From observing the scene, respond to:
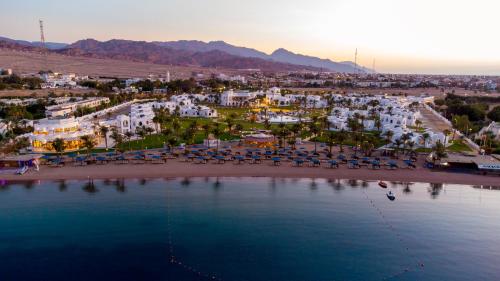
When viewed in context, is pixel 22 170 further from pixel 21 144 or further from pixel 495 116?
pixel 495 116

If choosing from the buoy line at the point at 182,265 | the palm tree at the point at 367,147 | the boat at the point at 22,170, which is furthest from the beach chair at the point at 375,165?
the boat at the point at 22,170

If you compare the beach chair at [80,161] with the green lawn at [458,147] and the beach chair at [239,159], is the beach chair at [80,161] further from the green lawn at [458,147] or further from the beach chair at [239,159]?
the green lawn at [458,147]

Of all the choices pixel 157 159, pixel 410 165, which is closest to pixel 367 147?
pixel 410 165

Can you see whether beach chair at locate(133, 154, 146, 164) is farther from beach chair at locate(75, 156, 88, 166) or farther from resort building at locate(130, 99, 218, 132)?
resort building at locate(130, 99, 218, 132)

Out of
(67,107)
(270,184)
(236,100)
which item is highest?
(67,107)

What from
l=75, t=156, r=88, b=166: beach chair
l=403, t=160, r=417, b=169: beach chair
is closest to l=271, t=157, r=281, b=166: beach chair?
l=403, t=160, r=417, b=169: beach chair

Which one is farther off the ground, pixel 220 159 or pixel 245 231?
pixel 220 159

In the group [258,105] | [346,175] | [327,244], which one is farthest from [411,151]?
[258,105]
